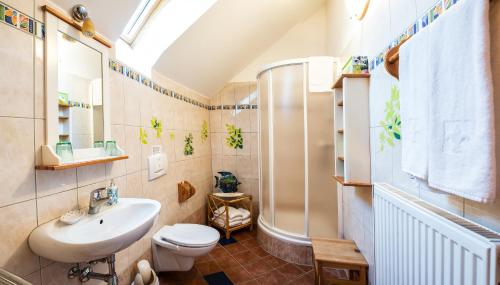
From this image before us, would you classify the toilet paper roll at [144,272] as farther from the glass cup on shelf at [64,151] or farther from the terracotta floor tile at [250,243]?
the terracotta floor tile at [250,243]

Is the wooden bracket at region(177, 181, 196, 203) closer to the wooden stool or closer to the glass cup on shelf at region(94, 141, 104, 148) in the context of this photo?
the glass cup on shelf at region(94, 141, 104, 148)

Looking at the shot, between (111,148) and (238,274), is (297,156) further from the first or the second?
(111,148)

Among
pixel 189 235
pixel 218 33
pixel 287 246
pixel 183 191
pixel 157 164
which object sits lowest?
pixel 287 246

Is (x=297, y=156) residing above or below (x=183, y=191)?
above

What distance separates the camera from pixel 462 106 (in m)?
0.51

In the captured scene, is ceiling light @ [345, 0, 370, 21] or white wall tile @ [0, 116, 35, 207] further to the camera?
ceiling light @ [345, 0, 370, 21]

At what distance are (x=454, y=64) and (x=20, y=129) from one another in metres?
1.52

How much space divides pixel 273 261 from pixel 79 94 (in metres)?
2.01

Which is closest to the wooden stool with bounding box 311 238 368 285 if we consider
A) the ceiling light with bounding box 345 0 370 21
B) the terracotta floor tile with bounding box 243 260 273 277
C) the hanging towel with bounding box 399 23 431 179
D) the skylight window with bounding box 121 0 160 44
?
the terracotta floor tile with bounding box 243 260 273 277

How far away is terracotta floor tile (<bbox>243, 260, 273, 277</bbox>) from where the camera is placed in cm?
187

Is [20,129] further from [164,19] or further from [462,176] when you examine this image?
[462,176]

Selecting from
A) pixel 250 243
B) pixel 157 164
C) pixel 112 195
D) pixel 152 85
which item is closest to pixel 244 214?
pixel 250 243

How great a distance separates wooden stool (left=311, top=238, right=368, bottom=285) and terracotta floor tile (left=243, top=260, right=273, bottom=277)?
23.0 inches

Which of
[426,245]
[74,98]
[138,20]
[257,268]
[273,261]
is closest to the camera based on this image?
[426,245]
